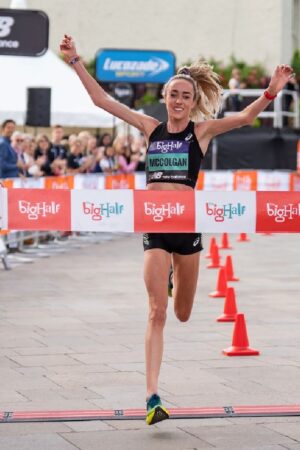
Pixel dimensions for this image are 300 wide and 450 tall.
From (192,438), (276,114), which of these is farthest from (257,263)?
(276,114)

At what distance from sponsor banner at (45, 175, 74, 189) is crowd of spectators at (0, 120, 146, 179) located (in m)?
0.30

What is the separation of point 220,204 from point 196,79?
0.81 metres

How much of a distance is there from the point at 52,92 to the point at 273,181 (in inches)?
205

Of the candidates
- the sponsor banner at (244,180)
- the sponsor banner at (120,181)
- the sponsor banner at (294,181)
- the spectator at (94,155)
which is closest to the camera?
the sponsor banner at (120,181)

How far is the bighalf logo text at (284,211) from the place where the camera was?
28.5ft

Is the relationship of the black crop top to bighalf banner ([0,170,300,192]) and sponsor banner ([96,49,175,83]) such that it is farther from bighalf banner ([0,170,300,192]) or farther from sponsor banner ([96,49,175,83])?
sponsor banner ([96,49,175,83])

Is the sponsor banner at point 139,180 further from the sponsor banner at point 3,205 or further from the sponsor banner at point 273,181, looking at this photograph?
the sponsor banner at point 3,205

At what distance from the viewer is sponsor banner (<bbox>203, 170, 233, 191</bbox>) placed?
27.7 metres

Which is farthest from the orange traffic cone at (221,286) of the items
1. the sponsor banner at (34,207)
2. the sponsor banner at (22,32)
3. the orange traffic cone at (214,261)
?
the sponsor banner at (34,207)

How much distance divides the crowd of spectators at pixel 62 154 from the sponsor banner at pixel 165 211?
34.5ft

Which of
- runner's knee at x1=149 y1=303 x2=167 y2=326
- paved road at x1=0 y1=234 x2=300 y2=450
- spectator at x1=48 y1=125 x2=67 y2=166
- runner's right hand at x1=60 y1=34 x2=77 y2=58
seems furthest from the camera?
spectator at x1=48 y1=125 x2=67 y2=166

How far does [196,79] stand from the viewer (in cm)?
862

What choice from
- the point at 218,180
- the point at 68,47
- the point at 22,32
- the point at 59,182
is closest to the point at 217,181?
the point at 218,180

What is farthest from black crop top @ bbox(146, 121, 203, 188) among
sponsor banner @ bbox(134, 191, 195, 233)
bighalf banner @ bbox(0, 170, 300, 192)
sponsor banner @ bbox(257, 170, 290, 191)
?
sponsor banner @ bbox(257, 170, 290, 191)
